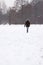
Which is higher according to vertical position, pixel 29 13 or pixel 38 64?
pixel 38 64

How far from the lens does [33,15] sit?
54094 millimetres

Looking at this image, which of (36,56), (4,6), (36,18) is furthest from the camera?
(4,6)

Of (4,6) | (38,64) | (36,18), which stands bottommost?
(4,6)

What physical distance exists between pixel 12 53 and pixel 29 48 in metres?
1.53

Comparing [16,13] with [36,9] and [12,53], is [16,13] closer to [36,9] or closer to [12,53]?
[36,9]

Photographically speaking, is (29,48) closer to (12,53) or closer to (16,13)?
(12,53)

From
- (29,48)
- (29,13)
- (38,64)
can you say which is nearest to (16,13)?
(29,13)

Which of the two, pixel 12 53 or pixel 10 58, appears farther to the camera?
pixel 12 53

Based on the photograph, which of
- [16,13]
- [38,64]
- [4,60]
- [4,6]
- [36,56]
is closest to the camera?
[38,64]

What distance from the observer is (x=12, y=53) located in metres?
10.6

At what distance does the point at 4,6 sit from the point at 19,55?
96.6 meters

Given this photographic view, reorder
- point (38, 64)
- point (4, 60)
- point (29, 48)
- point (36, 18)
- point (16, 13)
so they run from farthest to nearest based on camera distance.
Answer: point (16, 13) < point (36, 18) < point (29, 48) < point (4, 60) < point (38, 64)

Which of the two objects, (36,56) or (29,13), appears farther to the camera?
(29,13)

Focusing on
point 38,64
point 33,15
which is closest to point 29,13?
point 33,15
